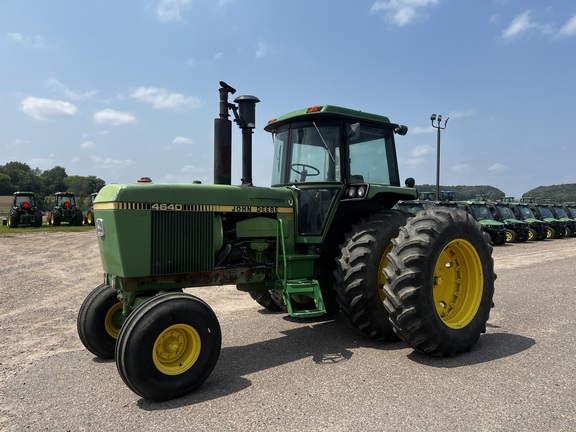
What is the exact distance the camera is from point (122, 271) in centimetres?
396

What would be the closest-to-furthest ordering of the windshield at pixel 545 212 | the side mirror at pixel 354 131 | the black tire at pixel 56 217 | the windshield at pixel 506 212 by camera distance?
1. the side mirror at pixel 354 131
2. the windshield at pixel 506 212
3. the windshield at pixel 545 212
4. the black tire at pixel 56 217

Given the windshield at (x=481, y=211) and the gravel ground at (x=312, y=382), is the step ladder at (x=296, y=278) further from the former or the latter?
the windshield at (x=481, y=211)

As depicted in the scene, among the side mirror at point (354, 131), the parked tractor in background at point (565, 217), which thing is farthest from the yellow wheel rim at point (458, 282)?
the parked tractor in background at point (565, 217)

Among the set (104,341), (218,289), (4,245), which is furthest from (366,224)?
(4,245)

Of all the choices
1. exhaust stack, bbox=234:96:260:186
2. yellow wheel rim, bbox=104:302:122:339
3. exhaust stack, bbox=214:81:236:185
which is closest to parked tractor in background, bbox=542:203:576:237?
exhaust stack, bbox=234:96:260:186

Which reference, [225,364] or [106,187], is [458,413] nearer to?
[225,364]

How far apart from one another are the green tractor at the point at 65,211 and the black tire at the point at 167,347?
1018 inches

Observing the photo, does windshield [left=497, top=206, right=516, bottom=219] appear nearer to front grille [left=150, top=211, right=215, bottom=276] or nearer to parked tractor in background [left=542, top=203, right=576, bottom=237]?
parked tractor in background [left=542, top=203, right=576, bottom=237]

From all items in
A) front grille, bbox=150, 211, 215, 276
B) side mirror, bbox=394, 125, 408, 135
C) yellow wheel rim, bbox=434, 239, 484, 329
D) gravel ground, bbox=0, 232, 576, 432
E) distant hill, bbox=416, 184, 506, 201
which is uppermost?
distant hill, bbox=416, 184, 506, 201

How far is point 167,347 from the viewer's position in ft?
11.9

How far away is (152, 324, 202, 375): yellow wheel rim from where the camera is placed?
355 cm

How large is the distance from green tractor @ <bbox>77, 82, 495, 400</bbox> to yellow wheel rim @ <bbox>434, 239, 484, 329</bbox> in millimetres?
14

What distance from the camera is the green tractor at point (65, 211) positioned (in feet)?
87.1

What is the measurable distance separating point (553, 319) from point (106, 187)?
5.55 m
